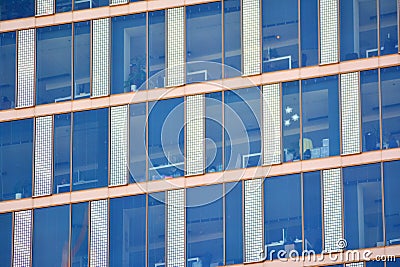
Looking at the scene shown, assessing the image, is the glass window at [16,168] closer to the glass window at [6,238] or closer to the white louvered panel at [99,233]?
the glass window at [6,238]

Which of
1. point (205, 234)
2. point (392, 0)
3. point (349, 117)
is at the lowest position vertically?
point (205, 234)

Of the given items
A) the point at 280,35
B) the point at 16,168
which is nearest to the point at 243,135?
the point at 280,35

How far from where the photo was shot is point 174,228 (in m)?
89.9

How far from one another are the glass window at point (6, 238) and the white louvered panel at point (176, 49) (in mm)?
10527

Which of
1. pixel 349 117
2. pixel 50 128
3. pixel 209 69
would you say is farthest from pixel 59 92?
pixel 349 117

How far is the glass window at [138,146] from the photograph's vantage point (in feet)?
299

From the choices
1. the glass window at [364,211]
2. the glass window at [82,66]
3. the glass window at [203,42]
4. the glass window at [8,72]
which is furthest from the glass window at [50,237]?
the glass window at [364,211]

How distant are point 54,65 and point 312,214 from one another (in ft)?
51.8

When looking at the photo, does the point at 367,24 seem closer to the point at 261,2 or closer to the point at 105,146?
the point at 261,2

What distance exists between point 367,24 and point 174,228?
44.3 ft

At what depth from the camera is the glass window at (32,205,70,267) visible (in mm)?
91250

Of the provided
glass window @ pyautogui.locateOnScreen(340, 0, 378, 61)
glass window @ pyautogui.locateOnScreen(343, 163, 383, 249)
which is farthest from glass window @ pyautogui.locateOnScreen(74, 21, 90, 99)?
glass window @ pyautogui.locateOnScreen(343, 163, 383, 249)

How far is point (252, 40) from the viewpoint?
299 feet

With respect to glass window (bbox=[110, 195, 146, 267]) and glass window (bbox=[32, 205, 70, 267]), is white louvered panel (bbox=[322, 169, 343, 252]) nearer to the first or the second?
glass window (bbox=[110, 195, 146, 267])
